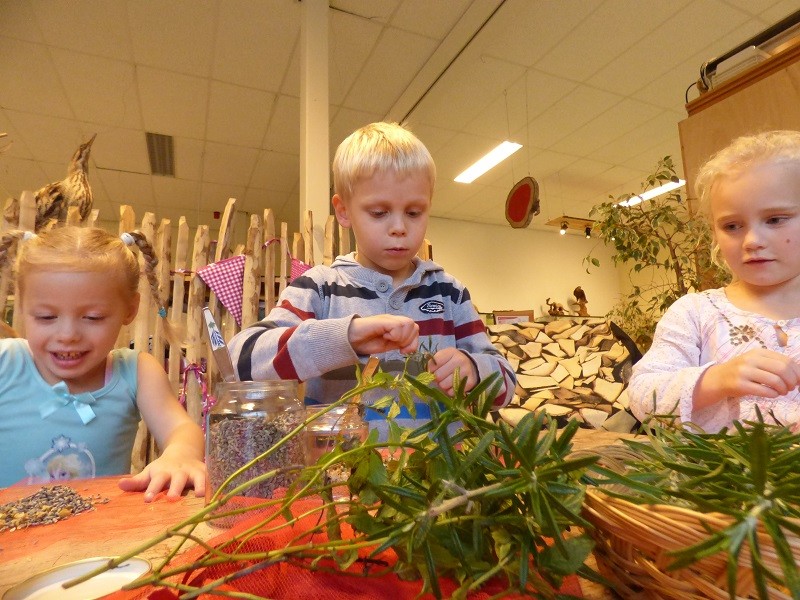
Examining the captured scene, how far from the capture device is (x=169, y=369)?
2.22 meters

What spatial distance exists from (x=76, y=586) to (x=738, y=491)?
1.35 ft

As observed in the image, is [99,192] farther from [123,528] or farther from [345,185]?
[123,528]

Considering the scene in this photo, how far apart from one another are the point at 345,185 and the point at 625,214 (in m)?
1.97

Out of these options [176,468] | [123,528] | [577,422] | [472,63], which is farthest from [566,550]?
[472,63]

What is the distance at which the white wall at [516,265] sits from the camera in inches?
267

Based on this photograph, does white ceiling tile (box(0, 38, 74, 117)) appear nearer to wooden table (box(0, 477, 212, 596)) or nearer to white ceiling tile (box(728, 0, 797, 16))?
wooden table (box(0, 477, 212, 596))

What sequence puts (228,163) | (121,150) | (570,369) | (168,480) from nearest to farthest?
(168,480) < (570,369) < (121,150) < (228,163)

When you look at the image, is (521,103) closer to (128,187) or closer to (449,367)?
(449,367)

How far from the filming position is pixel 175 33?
9.45 ft

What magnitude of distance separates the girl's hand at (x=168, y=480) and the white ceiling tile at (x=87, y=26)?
9.75 ft

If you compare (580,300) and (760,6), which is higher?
(760,6)

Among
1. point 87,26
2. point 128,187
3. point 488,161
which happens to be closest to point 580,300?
point 488,161

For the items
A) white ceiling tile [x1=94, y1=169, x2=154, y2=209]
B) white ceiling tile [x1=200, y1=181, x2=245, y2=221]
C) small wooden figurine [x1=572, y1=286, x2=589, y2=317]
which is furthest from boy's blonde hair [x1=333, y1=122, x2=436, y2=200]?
small wooden figurine [x1=572, y1=286, x2=589, y2=317]

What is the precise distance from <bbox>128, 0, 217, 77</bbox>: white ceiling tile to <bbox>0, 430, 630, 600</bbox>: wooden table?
9.51 ft
